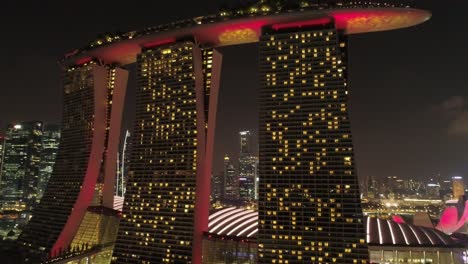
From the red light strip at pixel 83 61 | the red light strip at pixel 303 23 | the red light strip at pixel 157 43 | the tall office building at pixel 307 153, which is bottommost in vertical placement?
the tall office building at pixel 307 153

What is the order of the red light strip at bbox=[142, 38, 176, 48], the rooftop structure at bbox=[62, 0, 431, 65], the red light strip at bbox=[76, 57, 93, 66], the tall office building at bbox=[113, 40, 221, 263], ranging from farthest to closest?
the red light strip at bbox=[76, 57, 93, 66] → the red light strip at bbox=[142, 38, 176, 48] → the tall office building at bbox=[113, 40, 221, 263] → the rooftop structure at bbox=[62, 0, 431, 65]

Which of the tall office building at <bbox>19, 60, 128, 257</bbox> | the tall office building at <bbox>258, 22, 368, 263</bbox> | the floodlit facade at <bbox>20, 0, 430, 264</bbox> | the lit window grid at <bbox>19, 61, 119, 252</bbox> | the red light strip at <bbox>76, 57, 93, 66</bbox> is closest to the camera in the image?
the tall office building at <bbox>258, 22, 368, 263</bbox>

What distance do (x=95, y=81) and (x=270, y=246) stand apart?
63.2m

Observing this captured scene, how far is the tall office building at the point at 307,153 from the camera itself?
6625 centimetres

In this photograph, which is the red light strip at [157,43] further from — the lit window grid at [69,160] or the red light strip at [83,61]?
the red light strip at [83,61]

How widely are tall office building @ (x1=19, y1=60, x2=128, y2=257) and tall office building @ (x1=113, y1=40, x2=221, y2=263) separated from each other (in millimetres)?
17889

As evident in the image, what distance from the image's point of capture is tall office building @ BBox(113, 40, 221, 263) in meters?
78.1

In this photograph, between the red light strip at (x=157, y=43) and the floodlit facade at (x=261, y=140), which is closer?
the floodlit facade at (x=261, y=140)

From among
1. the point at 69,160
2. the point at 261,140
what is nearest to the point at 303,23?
the point at 261,140

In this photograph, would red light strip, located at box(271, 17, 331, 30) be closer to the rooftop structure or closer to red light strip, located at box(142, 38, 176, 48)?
the rooftop structure

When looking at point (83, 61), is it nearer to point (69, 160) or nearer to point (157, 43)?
point (69, 160)

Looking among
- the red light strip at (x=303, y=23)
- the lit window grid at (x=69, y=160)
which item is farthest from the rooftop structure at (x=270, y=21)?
the lit window grid at (x=69, y=160)

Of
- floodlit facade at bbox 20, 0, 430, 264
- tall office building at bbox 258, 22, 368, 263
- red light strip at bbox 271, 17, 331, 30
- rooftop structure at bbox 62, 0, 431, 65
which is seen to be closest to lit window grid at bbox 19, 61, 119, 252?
floodlit facade at bbox 20, 0, 430, 264

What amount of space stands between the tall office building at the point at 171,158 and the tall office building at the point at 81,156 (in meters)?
17.9
